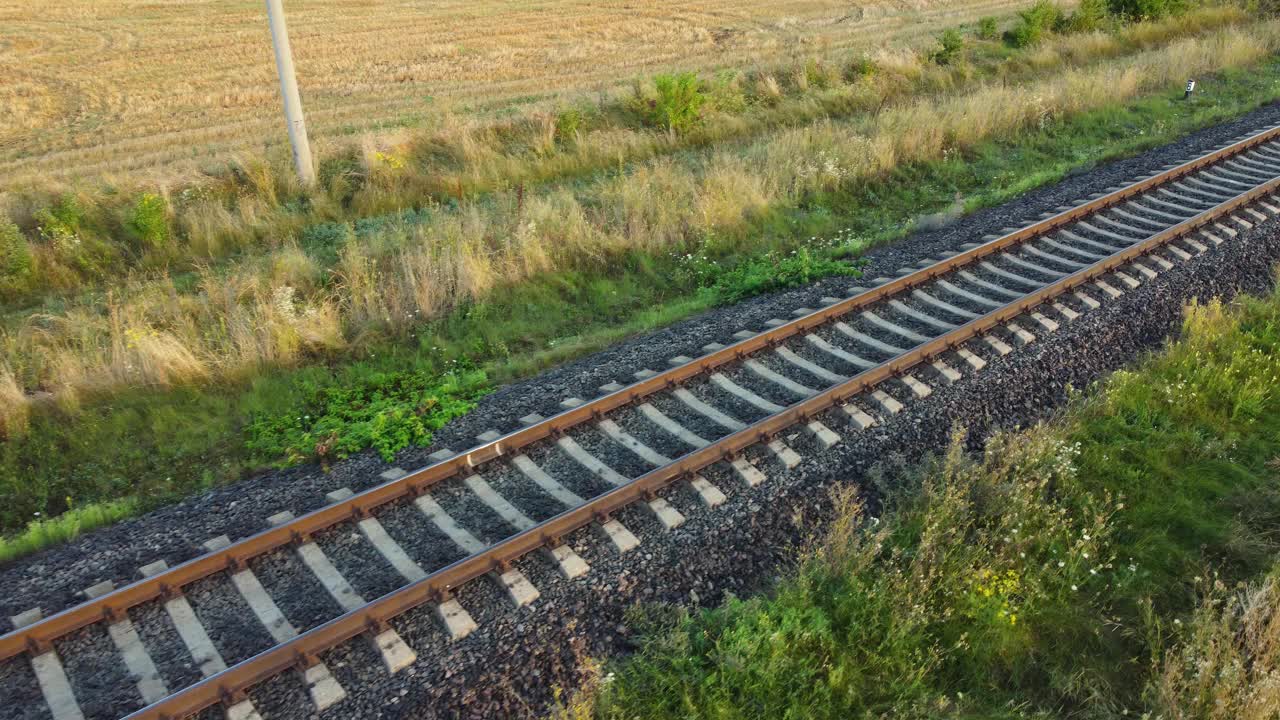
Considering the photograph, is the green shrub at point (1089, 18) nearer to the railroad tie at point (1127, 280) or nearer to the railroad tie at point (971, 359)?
the railroad tie at point (1127, 280)

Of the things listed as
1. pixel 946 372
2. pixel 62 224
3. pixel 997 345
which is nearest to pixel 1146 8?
pixel 997 345

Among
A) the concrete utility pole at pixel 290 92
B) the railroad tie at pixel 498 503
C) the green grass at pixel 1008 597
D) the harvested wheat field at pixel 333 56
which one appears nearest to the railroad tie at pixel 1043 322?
the green grass at pixel 1008 597

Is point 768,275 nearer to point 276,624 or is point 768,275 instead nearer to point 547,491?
point 547,491

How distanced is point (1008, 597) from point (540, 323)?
5.82m

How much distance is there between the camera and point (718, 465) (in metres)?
6.12

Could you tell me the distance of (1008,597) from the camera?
5.14 meters

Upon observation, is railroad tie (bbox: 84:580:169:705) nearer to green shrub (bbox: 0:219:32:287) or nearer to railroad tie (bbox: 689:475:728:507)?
railroad tie (bbox: 689:475:728:507)

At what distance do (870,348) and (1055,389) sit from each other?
169cm

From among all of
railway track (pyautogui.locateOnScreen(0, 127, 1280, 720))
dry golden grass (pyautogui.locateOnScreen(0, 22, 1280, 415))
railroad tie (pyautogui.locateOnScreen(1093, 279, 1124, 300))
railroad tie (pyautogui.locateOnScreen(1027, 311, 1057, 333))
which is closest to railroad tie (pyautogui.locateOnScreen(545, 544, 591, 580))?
railway track (pyautogui.locateOnScreen(0, 127, 1280, 720))

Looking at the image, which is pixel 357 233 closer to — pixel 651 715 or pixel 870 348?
pixel 870 348

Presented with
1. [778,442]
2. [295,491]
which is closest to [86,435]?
[295,491]

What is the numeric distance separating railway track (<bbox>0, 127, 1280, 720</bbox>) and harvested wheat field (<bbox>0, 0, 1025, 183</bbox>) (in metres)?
11.2

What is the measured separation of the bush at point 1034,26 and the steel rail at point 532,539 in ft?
56.1

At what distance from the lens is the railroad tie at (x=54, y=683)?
14.1ft
